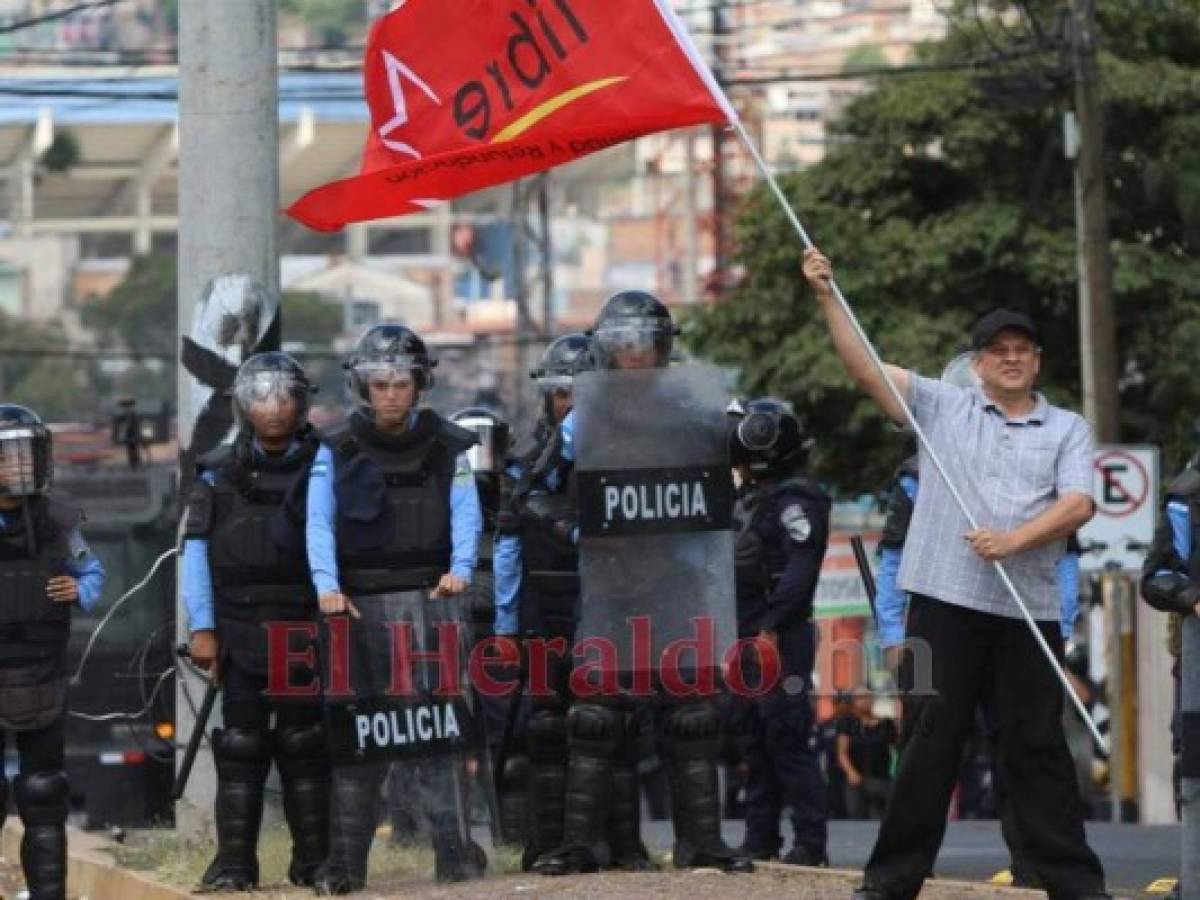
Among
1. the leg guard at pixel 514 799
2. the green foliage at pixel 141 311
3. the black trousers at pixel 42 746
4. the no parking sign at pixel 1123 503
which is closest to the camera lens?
the black trousers at pixel 42 746

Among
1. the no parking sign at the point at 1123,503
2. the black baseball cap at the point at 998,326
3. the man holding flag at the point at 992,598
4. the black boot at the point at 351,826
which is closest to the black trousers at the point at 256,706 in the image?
the black boot at the point at 351,826

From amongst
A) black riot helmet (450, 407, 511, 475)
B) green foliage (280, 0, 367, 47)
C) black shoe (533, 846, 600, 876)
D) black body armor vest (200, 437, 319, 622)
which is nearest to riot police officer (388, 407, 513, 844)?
black riot helmet (450, 407, 511, 475)

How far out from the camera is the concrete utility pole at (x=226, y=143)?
12680 mm

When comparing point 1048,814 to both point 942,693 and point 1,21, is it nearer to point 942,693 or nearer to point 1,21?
point 942,693

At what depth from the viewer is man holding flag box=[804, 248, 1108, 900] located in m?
8.99

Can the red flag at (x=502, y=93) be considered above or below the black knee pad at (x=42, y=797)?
above

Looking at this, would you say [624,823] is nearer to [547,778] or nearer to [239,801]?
[547,778]

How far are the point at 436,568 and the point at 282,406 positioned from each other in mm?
857

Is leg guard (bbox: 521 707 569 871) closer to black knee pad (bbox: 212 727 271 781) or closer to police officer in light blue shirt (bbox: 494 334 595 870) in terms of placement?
police officer in light blue shirt (bbox: 494 334 595 870)

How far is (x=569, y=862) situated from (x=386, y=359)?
1.98m

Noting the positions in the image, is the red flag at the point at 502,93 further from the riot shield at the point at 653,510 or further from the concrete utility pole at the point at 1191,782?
the concrete utility pole at the point at 1191,782

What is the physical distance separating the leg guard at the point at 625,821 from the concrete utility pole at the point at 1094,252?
1267cm

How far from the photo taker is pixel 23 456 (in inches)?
442

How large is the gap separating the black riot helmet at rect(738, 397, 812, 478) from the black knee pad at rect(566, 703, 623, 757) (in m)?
1.52
